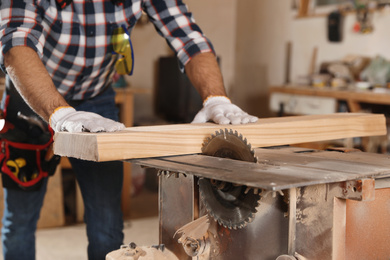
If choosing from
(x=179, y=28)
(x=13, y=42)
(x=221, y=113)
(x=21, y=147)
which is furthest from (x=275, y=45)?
(x=13, y=42)

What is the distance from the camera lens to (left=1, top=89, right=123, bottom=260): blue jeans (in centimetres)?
183

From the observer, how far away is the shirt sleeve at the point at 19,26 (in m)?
1.50

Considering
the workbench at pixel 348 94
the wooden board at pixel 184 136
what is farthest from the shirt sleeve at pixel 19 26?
the workbench at pixel 348 94

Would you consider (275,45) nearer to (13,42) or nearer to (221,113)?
(221,113)

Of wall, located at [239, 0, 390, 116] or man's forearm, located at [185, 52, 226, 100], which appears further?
wall, located at [239, 0, 390, 116]

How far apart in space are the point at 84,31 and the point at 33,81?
34 centimetres

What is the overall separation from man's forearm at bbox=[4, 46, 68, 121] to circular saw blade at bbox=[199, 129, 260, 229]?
1.47 feet

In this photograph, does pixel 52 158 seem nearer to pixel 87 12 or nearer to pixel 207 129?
pixel 87 12

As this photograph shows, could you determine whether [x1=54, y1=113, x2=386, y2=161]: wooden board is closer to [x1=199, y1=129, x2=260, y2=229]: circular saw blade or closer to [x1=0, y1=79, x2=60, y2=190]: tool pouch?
[x1=199, y1=129, x2=260, y2=229]: circular saw blade

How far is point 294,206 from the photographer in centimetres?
107

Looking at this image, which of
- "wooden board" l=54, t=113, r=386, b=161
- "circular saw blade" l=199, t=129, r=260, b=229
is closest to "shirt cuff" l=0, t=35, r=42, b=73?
"wooden board" l=54, t=113, r=386, b=161

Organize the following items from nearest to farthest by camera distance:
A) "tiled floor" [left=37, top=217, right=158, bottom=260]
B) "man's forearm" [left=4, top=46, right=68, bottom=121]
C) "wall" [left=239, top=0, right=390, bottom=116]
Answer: "man's forearm" [left=4, top=46, right=68, bottom=121]
"tiled floor" [left=37, top=217, right=158, bottom=260]
"wall" [left=239, top=0, right=390, bottom=116]

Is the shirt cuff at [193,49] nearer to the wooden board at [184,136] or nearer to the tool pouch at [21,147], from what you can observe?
the wooden board at [184,136]

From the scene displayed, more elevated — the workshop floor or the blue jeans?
the blue jeans
